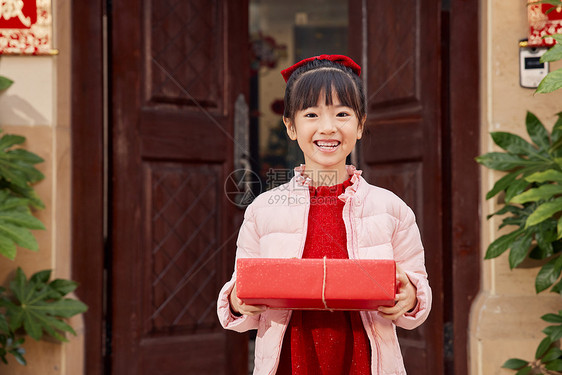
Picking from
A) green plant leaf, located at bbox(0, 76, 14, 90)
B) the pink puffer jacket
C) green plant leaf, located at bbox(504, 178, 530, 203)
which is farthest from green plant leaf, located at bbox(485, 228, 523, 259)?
green plant leaf, located at bbox(0, 76, 14, 90)

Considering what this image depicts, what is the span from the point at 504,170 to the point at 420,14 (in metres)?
0.86

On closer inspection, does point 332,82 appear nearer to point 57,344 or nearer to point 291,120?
point 291,120

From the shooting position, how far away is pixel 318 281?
3.38ft

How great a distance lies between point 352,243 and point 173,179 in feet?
5.85

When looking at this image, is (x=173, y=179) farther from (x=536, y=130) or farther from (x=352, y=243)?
(x=352, y=243)

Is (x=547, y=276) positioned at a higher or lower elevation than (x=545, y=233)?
lower

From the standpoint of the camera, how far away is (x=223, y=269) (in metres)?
2.87

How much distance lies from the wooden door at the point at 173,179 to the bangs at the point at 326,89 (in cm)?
170

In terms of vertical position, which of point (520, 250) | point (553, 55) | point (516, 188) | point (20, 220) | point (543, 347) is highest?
point (553, 55)

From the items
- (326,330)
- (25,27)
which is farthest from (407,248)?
(25,27)

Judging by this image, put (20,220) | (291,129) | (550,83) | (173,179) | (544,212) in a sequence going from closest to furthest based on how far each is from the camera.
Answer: (291,129) < (550,83) < (544,212) < (20,220) < (173,179)

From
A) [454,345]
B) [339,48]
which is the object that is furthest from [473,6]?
[339,48]

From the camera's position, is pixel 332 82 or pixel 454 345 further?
pixel 454 345

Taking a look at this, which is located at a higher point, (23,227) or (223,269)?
(23,227)
